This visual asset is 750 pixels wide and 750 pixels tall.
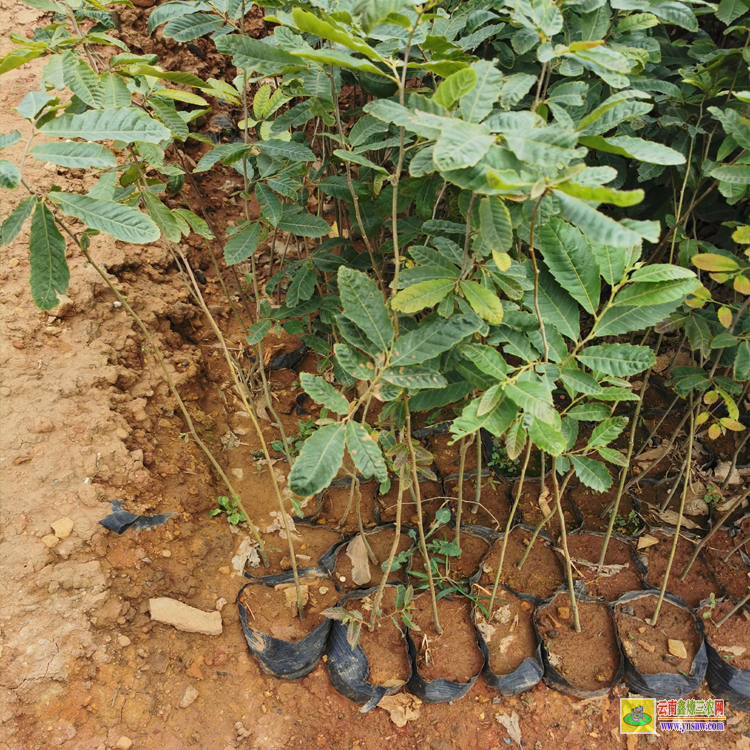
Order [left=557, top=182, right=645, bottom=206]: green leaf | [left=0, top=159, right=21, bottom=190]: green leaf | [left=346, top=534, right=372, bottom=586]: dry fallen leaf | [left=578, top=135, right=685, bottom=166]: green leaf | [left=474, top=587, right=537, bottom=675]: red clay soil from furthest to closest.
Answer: [left=346, top=534, right=372, bottom=586]: dry fallen leaf, [left=474, top=587, right=537, bottom=675]: red clay soil, [left=0, top=159, right=21, bottom=190]: green leaf, [left=578, top=135, right=685, bottom=166]: green leaf, [left=557, top=182, right=645, bottom=206]: green leaf

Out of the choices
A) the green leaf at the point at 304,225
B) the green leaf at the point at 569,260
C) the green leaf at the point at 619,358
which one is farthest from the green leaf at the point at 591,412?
the green leaf at the point at 304,225

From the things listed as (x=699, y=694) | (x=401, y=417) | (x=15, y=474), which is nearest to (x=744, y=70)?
(x=401, y=417)

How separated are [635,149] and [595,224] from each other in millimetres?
300

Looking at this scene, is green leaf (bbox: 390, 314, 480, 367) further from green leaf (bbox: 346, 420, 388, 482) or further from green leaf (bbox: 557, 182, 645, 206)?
green leaf (bbox: 557, 182, 645, 206)

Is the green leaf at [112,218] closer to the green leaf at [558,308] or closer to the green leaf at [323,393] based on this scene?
the green leaf at [323,393]

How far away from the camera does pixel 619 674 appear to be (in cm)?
183

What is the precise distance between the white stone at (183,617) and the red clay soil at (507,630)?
94 centimetres

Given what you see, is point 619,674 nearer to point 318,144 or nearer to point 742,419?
point 742,419

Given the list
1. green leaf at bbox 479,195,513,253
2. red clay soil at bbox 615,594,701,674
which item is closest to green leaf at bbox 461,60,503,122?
green leaf at bbox 479,195,513,253

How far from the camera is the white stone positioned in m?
1.76

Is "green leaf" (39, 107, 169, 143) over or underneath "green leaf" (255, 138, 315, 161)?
over

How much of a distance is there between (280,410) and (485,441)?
3.26 ft

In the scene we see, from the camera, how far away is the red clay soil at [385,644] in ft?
5.86

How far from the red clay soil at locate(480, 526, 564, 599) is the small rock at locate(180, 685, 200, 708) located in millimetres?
1069
